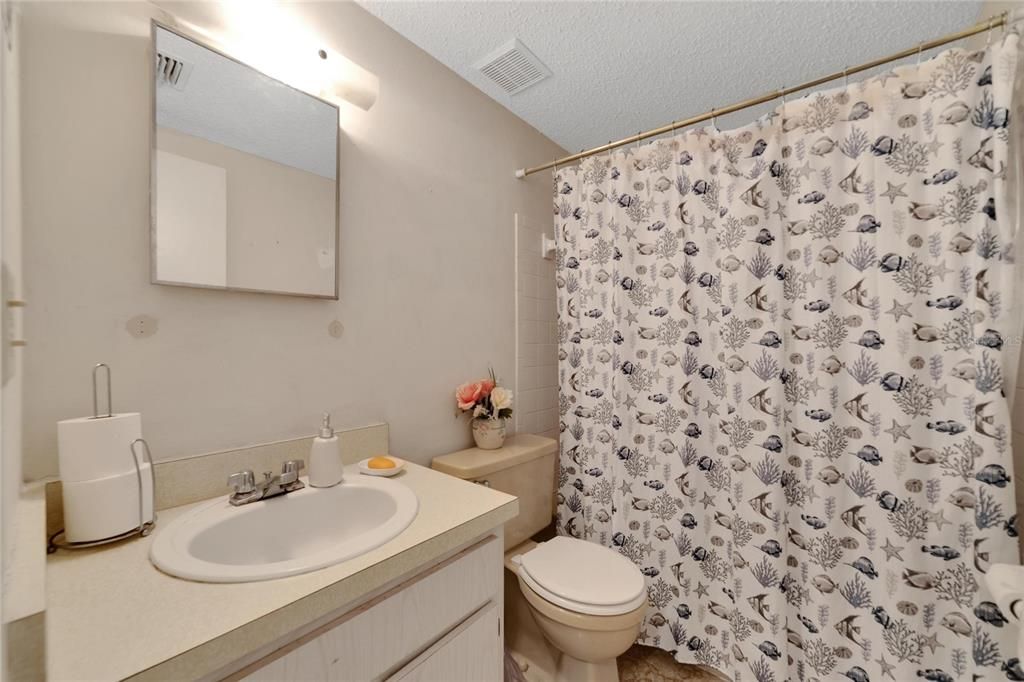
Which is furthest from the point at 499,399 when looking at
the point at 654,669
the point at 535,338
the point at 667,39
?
the point at 667,39

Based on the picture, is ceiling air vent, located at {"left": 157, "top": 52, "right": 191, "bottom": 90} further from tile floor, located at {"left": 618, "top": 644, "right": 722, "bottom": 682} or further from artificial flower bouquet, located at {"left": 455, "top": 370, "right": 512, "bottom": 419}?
tile floor, located at {"left": 618, "top": 644, "right": 722, "bottom": 682}

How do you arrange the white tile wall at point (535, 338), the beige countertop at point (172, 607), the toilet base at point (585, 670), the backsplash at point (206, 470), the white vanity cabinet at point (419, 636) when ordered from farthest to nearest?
the white tile wall at point (535, 338) < the toilet base at point (585, 670) < the backsplash at point (206, 470) < the white vanity cabinet at point (419, 636) < the beige countertop at point (172, 607)

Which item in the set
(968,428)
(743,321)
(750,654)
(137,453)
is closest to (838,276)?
(743,321)

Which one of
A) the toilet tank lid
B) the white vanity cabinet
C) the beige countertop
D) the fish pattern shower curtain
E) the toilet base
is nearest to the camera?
the beige countertop

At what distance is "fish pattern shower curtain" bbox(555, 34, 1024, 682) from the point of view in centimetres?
105

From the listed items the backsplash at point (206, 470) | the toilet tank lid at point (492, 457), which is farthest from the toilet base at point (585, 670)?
the backsplash at point (206, 470)

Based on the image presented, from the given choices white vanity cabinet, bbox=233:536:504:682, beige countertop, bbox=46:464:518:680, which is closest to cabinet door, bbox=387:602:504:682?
white vanity cabinet, bbox=233:536:504:682

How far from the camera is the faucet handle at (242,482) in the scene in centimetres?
93

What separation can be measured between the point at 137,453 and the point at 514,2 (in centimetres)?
155

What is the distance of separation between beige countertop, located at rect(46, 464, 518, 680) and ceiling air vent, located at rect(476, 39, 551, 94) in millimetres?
1570

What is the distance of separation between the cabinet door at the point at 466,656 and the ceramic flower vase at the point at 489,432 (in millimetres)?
673

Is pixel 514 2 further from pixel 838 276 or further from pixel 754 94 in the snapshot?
pixel 838 276

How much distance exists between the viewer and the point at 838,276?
1.25 meters

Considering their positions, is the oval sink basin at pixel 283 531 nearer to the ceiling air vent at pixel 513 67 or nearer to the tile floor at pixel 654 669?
the tile floor at pixel 654 669
